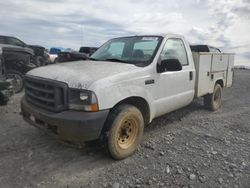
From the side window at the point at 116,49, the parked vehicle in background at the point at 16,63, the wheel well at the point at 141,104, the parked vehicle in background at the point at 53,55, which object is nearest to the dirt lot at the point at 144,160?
the wheel well at the point at 141,104

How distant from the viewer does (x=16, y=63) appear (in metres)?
9.22

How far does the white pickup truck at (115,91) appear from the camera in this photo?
3457 mm

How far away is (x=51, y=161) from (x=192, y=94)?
3344 mm

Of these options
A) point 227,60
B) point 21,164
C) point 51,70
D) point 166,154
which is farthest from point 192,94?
point 21,164

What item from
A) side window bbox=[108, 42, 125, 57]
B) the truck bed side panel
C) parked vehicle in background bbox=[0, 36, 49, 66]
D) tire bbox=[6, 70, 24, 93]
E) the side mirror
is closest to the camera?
the side mirror

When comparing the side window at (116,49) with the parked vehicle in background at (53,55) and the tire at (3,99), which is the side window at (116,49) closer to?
the tire at (3,99)

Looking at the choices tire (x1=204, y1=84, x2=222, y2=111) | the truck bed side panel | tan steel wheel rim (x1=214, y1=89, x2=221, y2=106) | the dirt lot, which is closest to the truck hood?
the dirt lot

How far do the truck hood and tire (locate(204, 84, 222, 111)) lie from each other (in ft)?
12.2

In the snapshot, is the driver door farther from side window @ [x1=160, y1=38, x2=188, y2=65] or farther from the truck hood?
the truck hood

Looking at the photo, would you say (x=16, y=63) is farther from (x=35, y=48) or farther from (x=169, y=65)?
(x=169, y=65)

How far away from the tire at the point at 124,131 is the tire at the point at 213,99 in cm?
358

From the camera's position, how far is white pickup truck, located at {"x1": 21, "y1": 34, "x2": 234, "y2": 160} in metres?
3.46

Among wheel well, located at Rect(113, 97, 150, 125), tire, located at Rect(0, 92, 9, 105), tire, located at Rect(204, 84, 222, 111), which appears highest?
wheel well, located at Rect(113, 97, 150, 125)

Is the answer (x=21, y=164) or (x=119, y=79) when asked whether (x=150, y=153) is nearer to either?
(x=119, y=79)
